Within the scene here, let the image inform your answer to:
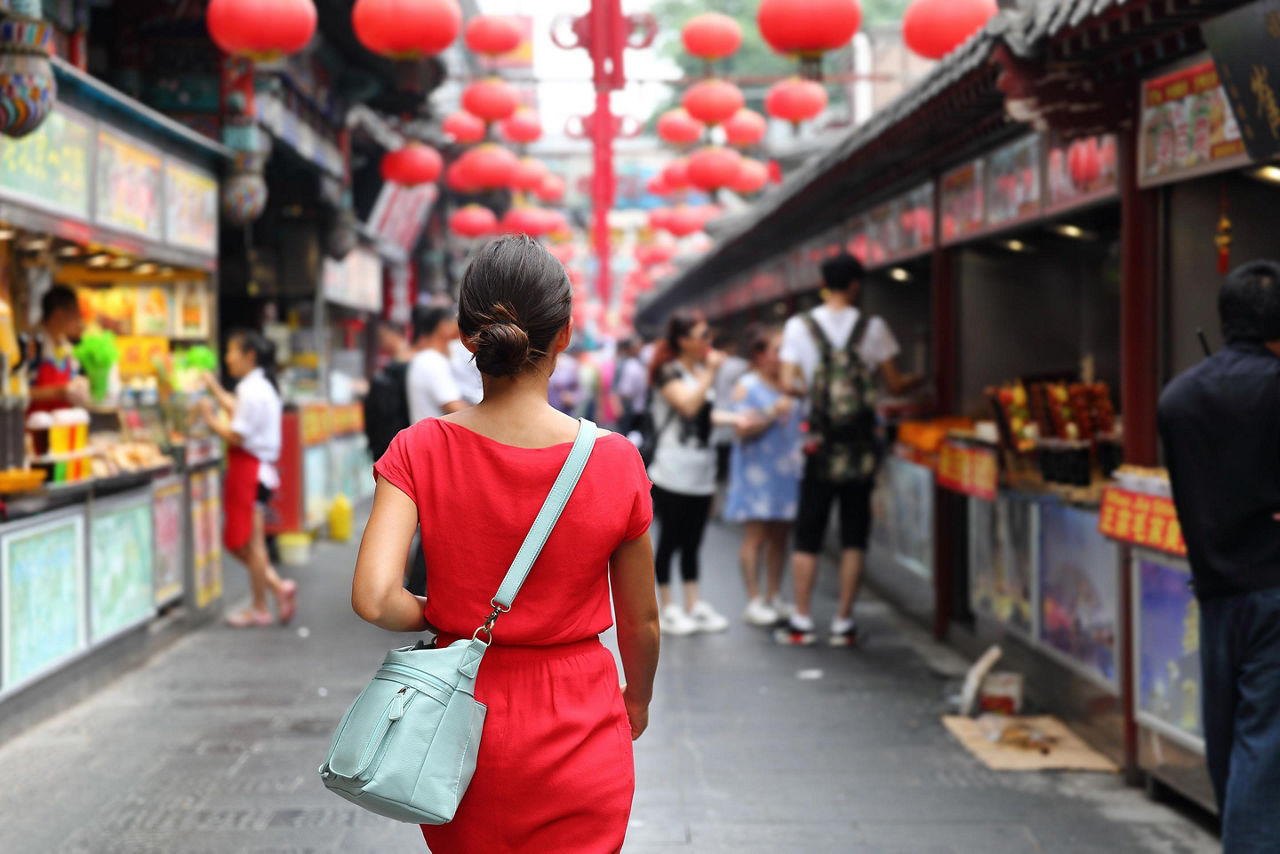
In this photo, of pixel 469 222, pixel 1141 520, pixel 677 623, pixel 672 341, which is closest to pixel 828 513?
pixel 677 623

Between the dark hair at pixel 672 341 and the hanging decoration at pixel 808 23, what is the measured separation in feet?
5.64

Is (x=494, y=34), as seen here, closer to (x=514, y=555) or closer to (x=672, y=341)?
(x=672, y=341)

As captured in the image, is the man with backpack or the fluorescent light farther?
the man with backpack

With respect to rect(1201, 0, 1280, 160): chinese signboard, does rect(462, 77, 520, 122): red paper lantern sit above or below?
above

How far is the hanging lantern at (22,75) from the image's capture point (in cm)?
594

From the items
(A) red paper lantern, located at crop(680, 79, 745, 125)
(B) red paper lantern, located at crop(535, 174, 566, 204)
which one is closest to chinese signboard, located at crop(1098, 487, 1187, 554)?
(A) red paper lantern, located at crop(680, 79, 745, 125)

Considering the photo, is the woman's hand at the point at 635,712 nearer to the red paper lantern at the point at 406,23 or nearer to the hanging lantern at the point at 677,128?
the red paper lantern at the point at 406,23

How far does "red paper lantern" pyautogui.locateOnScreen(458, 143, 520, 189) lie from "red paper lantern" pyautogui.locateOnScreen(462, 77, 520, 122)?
1.63 meters

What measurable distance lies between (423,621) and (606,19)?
633 cm

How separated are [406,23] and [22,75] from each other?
254 cm

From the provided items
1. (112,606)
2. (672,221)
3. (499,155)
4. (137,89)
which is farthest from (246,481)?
(672,221)

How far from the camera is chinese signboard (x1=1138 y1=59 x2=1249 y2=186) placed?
5.03 meters

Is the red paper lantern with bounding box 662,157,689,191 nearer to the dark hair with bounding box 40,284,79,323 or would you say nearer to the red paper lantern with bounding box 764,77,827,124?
the red paper lantern with bounding box 764,77,827,124

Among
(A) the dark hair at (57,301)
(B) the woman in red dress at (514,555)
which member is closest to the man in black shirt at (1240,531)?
(B) the woman in red dress at (514,555)
